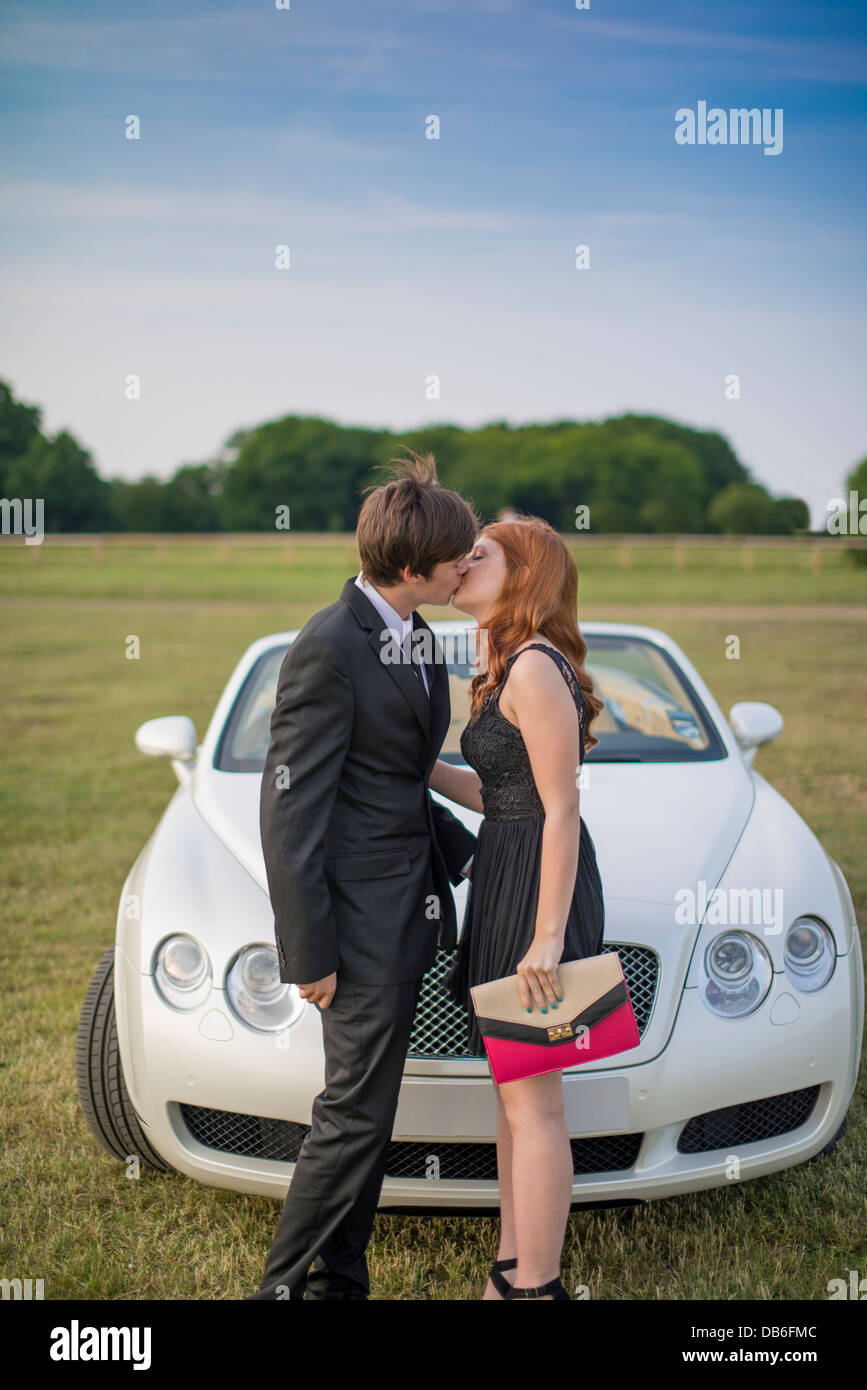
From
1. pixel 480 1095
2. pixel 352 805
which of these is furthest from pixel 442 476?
pixel 352 805

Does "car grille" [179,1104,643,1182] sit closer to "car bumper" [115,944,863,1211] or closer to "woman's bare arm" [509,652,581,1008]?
"car bumper" [115,944,863,1211]

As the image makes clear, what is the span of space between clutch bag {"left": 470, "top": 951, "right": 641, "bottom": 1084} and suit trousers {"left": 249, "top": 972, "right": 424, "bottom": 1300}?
0.55 feet

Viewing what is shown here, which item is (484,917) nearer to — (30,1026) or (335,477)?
(30,1026)

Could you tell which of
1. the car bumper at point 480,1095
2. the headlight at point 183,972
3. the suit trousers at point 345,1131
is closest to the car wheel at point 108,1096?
the car bumper at point 480,1095

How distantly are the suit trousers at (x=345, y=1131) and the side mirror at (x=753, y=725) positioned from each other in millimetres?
1931

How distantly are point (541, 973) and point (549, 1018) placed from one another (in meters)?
0.09

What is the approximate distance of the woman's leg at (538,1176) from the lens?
2.07 m

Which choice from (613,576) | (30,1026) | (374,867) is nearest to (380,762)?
(374,867)

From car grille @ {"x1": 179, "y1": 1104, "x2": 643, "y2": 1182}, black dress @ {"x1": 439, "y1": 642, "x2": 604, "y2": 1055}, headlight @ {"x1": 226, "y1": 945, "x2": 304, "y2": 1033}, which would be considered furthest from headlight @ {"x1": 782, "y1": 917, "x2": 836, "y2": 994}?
headlight @ {"x1": 226, "y1": 945, "x2": 304, "y2": 1033}

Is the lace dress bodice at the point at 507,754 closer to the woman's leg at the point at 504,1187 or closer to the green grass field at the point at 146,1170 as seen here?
the woman's leg at the point at 504,1187

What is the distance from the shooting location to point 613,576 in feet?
124

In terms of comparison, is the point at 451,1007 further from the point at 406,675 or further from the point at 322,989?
the point at 406,675

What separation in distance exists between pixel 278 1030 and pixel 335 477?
80.6 metres
